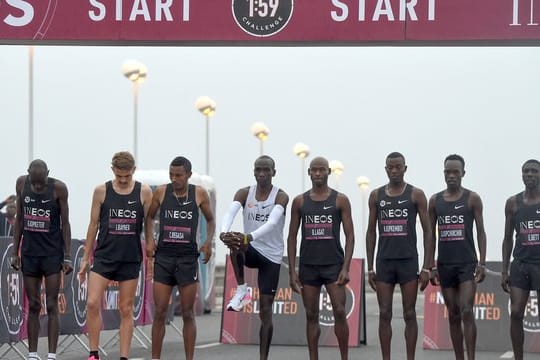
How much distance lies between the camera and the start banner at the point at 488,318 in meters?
18.6

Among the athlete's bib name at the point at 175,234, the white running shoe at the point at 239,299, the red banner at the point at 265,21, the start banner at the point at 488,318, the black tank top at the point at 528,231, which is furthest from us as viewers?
the start banner at the point at 488,318

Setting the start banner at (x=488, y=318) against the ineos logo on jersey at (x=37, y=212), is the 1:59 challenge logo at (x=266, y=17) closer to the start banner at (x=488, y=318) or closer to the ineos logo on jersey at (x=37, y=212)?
the ineos logo on jersey at (x=37, y=212)

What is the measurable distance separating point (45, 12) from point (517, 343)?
21.9 ft

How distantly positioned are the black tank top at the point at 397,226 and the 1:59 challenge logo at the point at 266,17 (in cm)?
296

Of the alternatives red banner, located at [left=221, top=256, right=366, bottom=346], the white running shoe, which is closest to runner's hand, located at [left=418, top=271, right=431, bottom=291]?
the white running shoe

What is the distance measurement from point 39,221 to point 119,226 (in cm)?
97

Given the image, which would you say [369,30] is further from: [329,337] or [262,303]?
[329,337]

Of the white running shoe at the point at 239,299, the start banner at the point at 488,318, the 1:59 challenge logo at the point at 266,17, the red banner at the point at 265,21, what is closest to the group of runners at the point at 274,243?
the white running shoe at the point at 239,299

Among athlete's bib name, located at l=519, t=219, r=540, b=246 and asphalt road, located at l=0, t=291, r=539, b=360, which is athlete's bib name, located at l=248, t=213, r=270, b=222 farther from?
asphalt road, located at l=0, t=291, r=539, b=360

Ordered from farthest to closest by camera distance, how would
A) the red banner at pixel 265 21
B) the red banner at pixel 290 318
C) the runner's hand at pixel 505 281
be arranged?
1. the red banner at pixel 290 318
2. the red banner at pixel 265 21
3. the runner's hand at pixel 505 281

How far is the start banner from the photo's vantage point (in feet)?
61.0

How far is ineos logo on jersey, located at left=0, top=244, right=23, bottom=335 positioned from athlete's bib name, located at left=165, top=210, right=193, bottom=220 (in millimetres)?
2583

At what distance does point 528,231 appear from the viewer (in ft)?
46.2

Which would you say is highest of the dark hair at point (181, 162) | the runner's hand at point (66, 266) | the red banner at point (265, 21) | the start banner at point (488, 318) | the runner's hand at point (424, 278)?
the red banner at point (265, 21)
